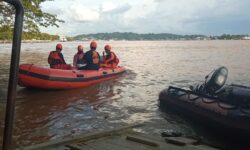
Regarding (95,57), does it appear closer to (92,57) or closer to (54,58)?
(92,57)

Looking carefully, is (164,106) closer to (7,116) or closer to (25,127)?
(25,127)

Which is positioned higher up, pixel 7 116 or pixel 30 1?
pixel 30 1

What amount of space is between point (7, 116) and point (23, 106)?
9.73 meters

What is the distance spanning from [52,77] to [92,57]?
2.38 metres

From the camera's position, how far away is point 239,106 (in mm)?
7391

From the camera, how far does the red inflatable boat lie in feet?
41.7

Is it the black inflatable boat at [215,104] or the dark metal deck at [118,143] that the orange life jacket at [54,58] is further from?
the dark metal deck at [118,143]

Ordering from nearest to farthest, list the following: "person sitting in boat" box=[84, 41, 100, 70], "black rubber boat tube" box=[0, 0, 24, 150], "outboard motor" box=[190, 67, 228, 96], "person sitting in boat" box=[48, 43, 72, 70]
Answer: "black rubber boat tube" box=[0, 0, 24, 150], "outboard motor" box=[190, 67, 228, 96], "person sitting in boat" box=[48, 43, 72, 70], "person sitting in boat" box=[84, 41, 100, 70]

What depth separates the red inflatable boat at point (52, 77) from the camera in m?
12.7

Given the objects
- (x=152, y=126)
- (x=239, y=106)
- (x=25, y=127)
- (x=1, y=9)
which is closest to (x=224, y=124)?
(x=239, y=106)

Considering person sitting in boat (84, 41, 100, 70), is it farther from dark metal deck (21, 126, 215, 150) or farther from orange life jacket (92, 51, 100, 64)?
dark metal deck (21, 126, 215, 150)

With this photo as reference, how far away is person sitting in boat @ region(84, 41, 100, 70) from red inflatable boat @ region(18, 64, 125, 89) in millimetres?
259

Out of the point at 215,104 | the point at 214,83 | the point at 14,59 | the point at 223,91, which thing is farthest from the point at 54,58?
the point at 14,59

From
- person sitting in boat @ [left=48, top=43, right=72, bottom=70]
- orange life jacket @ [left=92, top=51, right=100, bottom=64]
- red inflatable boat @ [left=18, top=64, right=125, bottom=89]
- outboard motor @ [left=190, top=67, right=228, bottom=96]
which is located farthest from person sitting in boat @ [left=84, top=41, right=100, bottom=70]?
outboard motor @ [left=190, top=67, right=228, bottom=96]
